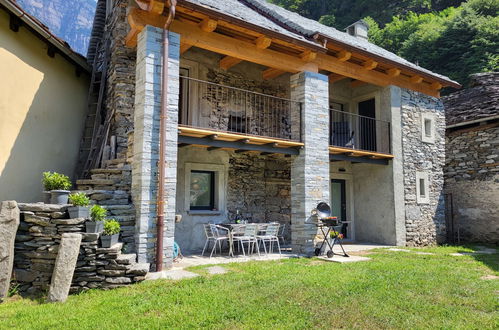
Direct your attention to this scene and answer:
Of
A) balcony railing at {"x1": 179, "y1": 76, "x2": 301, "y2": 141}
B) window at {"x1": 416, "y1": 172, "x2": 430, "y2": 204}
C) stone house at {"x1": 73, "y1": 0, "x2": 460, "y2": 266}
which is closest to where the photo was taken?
stone house at {"x1": 73, "y1": 0, "x2": 460, "y2": 266}

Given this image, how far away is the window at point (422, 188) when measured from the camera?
11.1m

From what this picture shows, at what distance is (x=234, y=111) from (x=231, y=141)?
2177 mm

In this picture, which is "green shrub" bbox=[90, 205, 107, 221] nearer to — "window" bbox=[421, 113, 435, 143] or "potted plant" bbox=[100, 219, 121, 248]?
"potted plant" bbox=[100, 219, 121, 248]

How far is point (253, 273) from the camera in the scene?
6.27 metres

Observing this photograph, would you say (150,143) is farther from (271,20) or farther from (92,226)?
(271,20)

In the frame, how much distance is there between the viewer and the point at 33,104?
8.25m

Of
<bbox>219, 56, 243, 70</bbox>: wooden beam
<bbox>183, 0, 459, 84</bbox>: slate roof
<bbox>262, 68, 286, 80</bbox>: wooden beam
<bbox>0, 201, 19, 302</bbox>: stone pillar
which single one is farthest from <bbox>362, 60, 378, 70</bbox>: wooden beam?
<bbox>0, 201, 19, 302</bbox>: stone pillar

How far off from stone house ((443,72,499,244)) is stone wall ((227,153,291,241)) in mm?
6153

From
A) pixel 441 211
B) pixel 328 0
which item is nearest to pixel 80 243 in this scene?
pixel 441 211

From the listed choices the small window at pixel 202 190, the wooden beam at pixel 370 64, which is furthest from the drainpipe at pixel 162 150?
the wooden beam at pixel 370 64

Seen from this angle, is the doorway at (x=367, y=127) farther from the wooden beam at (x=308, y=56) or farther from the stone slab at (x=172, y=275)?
the stone slab at (x=172, y=275)

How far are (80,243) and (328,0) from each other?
2835cm

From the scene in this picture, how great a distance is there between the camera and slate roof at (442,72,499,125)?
39.9 feet

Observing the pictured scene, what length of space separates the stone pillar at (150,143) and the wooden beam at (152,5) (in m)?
0.31
